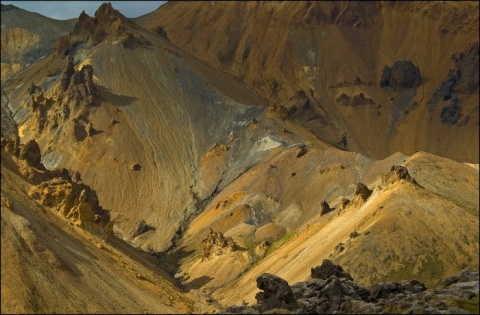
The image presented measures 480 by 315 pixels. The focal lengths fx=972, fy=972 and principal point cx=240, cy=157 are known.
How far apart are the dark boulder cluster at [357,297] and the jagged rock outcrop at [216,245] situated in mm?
50870

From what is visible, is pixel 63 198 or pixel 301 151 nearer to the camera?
pixel 63 198

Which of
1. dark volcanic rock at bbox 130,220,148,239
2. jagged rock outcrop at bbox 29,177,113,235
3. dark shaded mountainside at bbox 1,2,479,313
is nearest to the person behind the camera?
dark shaded mountainside at bbox 1,2,479,313

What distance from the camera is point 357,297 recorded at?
65438 millimetres

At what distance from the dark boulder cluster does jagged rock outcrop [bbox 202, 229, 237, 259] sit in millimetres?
50870

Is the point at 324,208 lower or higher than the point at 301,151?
lower

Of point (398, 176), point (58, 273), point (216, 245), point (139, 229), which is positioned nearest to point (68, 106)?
point (139, 229)

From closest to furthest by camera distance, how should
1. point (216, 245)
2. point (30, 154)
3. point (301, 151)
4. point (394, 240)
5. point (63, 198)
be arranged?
point (394, 240) < point (63, 198) < point (30, 154) < point (216, 245) < point (301, 151)

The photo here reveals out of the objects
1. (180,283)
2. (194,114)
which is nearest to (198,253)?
(180,283)

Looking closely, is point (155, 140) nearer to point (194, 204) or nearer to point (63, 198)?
point (194, 204)

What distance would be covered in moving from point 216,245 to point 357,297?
196ft

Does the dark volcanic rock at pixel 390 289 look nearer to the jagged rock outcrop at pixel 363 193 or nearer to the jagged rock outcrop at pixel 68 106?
the jagged rock outcrop at pixel 363 193

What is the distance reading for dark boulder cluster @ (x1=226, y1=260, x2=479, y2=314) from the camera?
58.5m

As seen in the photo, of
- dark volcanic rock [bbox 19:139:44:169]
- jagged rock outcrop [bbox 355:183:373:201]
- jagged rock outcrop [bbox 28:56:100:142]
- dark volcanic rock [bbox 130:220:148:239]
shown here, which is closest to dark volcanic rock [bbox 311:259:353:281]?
jagged rock outcrop [bbox 355:183:373:201]

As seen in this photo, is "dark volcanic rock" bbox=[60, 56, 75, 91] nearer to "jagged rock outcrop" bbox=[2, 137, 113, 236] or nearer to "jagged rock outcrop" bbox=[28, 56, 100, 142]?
"jagged rock outcrop" bbox=[28, 56, 100, 142]
